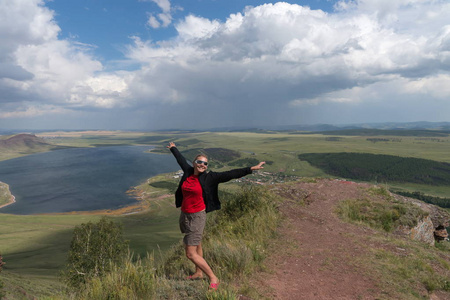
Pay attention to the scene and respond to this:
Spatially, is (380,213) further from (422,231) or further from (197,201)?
(197,201)

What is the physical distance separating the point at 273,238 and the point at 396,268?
3569 mm

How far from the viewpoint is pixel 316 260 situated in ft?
23.4

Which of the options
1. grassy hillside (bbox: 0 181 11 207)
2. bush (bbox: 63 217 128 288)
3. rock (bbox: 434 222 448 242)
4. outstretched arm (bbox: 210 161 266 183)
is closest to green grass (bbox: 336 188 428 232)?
rock (bbox: 434 222 448 242)

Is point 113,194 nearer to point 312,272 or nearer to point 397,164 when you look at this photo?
point 312,272

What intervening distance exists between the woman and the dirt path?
168cm

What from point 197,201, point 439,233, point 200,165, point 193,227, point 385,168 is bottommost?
point 385,168

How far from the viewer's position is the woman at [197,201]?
5.02 metres

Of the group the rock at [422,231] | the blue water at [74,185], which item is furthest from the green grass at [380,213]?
the blue water at [74,185]

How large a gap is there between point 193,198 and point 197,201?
10 centimetres

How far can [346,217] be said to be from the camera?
12242mm

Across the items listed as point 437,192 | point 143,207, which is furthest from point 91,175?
point 437,192

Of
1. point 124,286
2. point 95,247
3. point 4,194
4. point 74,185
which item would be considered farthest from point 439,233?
point 4,194

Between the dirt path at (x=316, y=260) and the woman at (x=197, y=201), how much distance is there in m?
1.68

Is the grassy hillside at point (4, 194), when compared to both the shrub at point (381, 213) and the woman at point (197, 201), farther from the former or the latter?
the woman at point (197, 201)
